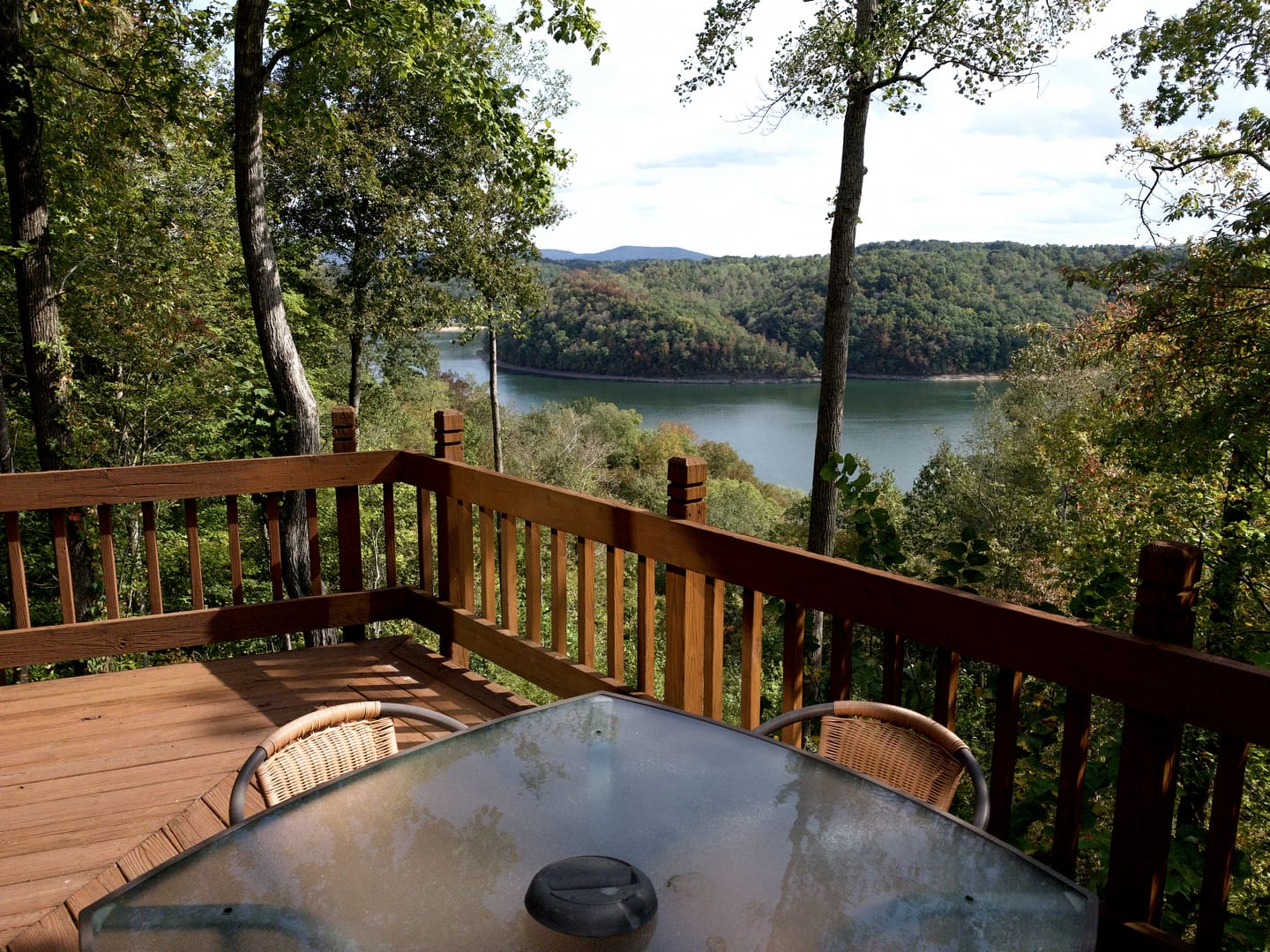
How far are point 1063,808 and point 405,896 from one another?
1.42 m

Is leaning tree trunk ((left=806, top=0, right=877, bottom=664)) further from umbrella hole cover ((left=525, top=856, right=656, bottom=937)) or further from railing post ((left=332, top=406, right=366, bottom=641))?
umbrella hole cover ((left=525, top=856, right=656, bottom=937))

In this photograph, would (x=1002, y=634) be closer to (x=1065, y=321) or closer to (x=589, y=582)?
(x=589, y=582)

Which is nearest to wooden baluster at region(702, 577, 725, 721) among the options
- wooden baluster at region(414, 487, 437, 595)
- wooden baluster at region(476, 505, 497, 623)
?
wooden baluster at region(476, 505, 497, 623)

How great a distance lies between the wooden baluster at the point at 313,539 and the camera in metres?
3.82

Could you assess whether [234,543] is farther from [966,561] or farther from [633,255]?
[633,255]

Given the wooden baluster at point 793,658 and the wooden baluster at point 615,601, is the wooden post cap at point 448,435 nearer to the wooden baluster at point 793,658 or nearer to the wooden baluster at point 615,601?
the wooden baluster at point 615,601

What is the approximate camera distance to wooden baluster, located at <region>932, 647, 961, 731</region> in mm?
2082

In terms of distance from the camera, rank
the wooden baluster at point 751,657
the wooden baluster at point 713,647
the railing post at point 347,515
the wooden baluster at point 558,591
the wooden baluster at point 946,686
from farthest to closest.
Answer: the railing post at point 347,515, the wooden baluster at point 558,591, the wooden baluster at point 713,647, the wooden baluster at point 751,657, the wooden baluster at point 946,686

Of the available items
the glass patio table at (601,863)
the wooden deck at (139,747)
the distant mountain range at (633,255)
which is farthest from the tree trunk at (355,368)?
the distant mountain range at (633,255)

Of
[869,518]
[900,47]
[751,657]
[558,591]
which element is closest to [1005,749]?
[751,657]

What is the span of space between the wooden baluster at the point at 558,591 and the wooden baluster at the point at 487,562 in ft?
1.18

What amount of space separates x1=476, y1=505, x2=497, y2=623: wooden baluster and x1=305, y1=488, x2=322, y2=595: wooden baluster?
743 mm

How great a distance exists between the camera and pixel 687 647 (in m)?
2.74

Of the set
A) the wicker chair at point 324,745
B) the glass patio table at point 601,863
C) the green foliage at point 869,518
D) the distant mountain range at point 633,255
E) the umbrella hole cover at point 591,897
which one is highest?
the distant mountain range at point 633,255
